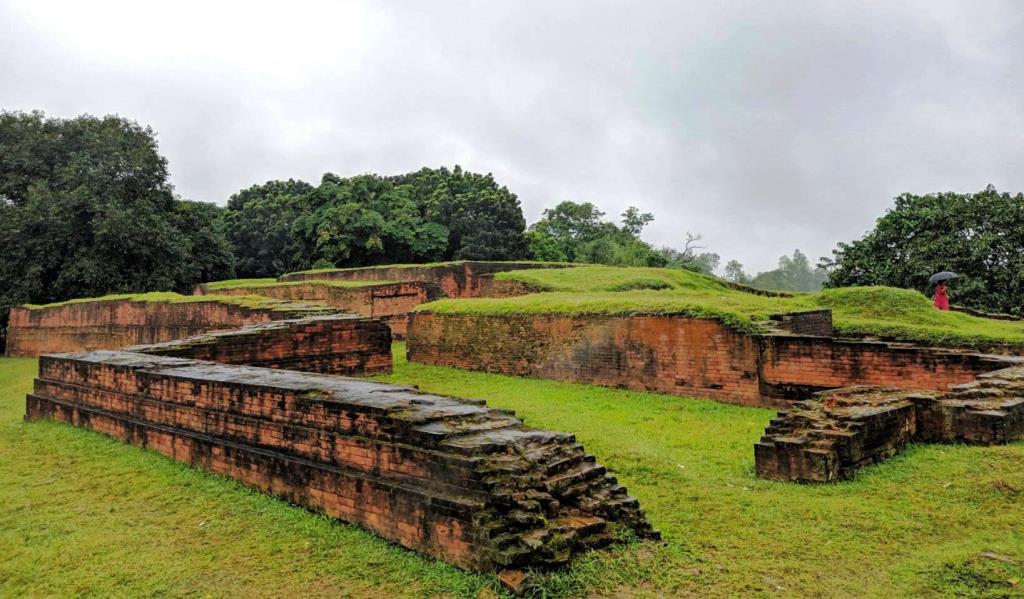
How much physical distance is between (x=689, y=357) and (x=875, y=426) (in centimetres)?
320

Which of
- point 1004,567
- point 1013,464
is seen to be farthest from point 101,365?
point 1013,464

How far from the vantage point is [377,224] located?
24.4 metres

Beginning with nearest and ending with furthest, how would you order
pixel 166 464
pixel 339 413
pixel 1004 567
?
1. pixel 1004 567
2. pixel 339 413
3. pixel 166 464

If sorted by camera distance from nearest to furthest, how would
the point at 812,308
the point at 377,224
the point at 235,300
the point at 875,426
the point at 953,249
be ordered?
the point at 875,426 → the point at 812,308 → the point at 235,300 → the point at 953,249 → the point at 377,224

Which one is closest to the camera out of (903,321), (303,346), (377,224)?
(303,346)

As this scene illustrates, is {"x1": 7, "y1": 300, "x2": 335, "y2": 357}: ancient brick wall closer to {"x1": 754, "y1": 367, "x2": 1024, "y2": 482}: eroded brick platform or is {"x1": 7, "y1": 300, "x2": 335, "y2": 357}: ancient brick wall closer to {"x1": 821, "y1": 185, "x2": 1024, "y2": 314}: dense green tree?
{"x1": 754, "y1": 367, "x2": 1024, "y2": 482}: eroded brick platform

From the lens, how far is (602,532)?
10.4 feet

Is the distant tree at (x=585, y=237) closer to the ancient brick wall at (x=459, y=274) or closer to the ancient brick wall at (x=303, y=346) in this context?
the ancient brick wall at (x=459, y=274)

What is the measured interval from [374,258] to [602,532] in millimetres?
23158

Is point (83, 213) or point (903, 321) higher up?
point (83, 213)

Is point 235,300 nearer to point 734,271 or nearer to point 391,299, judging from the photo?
point 391,299

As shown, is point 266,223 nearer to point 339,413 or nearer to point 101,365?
point 101,365

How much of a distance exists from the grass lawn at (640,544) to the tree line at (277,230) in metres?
16.1

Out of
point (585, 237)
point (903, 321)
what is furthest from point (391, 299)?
point (585, 237)
